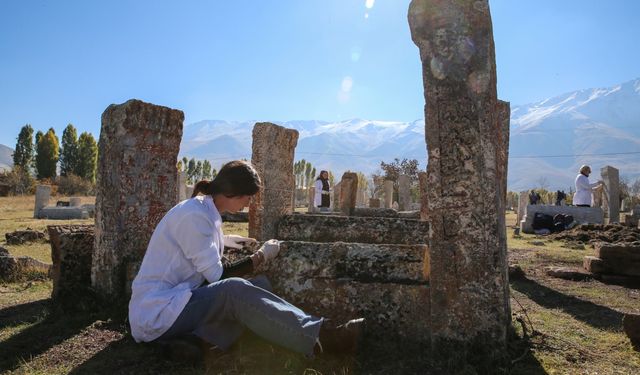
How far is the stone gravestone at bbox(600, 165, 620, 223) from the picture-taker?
1789 centimetres

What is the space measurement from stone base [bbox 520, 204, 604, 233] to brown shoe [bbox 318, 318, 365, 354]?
45.7 ft

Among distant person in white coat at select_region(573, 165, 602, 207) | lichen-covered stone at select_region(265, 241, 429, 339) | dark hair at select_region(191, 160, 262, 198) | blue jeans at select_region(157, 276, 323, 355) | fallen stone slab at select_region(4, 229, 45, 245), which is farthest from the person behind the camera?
distant person in white coat at select_region(573, 165, 602, 207)

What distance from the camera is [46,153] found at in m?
50.2

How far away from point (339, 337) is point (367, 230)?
289cm

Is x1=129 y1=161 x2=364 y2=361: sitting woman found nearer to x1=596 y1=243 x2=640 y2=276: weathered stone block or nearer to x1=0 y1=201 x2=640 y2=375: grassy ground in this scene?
x1=0 y1=201 x2=640 y2=375: grassy ground

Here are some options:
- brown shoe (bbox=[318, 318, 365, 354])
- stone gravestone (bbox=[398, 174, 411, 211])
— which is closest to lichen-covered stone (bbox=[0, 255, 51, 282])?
brown shoe (bbox=[318, 318, 365, 354])

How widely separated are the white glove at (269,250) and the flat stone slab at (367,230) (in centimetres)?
227

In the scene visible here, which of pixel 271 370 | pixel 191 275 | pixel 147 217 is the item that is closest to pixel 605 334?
pixel 271 370

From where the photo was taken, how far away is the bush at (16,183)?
3756cm

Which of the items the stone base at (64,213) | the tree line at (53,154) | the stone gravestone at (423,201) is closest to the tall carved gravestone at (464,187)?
the stone gravestone at (423,201)

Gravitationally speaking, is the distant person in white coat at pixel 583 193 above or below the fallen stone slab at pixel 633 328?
above

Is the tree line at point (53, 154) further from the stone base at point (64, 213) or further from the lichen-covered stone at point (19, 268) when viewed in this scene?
the lichen-covered stone at point (19, 268)

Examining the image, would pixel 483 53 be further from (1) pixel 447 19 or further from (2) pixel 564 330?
(2) pixel 564 330

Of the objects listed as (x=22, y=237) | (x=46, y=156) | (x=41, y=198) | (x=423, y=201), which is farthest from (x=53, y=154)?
(x=423, y=201)
